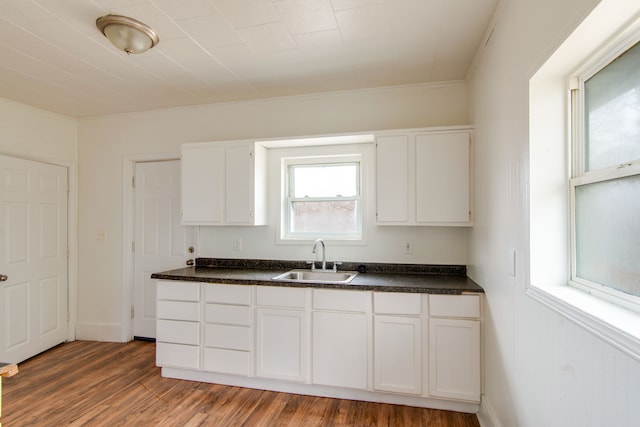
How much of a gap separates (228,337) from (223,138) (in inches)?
76.5

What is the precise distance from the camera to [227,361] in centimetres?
263

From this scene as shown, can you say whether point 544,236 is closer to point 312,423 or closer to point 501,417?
point 501,417

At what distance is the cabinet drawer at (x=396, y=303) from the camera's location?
Answer: 2316 mm

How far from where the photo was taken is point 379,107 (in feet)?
9.78

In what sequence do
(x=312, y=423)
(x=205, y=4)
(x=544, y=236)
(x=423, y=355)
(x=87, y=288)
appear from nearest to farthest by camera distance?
(x=544, y=236) < (x=205, y=4) < (x=312, y=423) < (x=423, y=355) < (x=87, y=288)

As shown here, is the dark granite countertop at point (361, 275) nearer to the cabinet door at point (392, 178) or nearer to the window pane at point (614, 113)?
the cabinet door at point (392, 178)

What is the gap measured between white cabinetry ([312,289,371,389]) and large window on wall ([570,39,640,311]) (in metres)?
1.38

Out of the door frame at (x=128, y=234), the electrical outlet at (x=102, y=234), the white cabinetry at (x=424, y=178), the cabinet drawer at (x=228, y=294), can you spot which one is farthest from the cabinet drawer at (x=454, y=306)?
the electrical outlet at (x=102, y=234)

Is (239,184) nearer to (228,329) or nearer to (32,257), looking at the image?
(228,329)

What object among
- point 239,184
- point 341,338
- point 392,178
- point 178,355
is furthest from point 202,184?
point 341,338

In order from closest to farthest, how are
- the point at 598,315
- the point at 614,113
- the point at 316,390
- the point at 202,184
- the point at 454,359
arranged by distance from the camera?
the point at 598,315, the point at 614,113, the point at 454,359, the point at 316,390, the point at 202,184

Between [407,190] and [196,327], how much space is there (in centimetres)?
207

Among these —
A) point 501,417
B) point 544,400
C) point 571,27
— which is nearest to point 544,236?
point 544,400

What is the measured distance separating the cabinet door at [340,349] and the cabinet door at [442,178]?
0.99 metres
